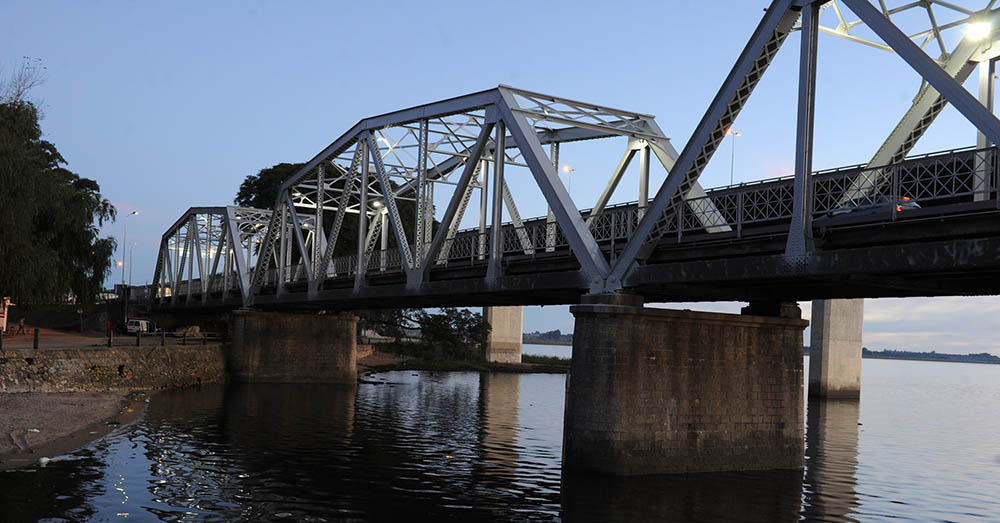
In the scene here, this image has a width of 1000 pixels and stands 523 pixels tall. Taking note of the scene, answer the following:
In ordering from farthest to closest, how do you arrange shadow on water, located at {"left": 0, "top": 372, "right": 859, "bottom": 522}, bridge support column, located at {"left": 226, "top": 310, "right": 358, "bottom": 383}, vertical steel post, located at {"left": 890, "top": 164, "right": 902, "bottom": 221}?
bridge support column, located at {"left": 226, "top": 310, "right": 358, "bottom": 383} → shadow on water, located at {"left": 0, "top": 372, "right": 859, "bottom": 522} → vertical steel post, located at {"left": 890, "top": 164, "right": 902, "bottom": 221}

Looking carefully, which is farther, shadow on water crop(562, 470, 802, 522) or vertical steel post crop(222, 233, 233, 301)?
vertical steel post crop(222, 233, 233, 301)

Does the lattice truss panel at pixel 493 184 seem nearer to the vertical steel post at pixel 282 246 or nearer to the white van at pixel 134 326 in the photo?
the vertical steel post at pixel 282 246

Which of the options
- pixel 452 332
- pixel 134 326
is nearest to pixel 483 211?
pixel 134 326

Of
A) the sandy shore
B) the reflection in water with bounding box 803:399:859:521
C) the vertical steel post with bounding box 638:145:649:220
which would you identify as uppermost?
the vertical steel post with bounding box 638:145:649:220

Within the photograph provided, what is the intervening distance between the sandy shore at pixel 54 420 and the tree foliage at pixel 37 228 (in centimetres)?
468

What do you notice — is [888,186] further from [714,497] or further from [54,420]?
[54,420]

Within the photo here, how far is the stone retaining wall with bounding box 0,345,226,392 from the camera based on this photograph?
36250 millimetres

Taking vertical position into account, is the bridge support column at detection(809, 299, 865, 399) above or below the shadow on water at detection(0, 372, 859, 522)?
above

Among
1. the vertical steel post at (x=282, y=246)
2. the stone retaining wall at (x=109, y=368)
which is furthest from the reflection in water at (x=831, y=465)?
the stone retaining wall at (x=109, y=368)

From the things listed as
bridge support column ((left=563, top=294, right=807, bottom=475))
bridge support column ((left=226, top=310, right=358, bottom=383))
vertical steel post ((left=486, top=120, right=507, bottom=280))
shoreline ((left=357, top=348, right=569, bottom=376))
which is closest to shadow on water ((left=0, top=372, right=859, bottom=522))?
bridge support column ((left=563, top=294, right=807, bottom=475))

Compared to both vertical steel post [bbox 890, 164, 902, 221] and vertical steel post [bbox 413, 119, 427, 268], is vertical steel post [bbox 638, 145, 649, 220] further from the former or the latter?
vertical steel post [bbox 890, 164, 902, 221]

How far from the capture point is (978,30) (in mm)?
22422

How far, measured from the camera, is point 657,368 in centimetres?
2412

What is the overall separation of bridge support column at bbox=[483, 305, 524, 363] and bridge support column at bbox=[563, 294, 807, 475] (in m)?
65.8
